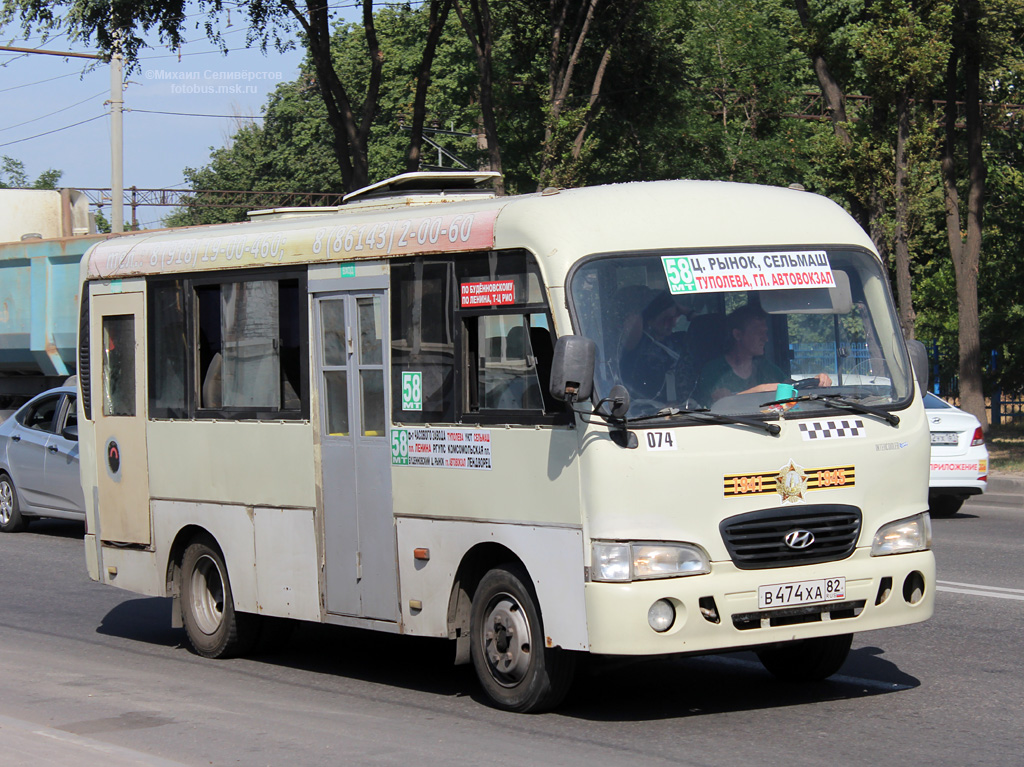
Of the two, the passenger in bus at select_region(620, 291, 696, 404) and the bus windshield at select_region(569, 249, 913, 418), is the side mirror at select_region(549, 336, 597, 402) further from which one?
the passenger in bus at select_region(620, 291, 696, 404)

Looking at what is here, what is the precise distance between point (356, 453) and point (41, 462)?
975cm

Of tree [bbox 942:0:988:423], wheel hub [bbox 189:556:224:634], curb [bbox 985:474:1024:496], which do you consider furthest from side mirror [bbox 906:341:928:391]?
tree [bbox 942:0:988:423]

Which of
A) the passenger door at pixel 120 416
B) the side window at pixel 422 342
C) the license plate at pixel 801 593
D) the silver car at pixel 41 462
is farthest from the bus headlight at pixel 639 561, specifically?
the silver car at pixel 41 462

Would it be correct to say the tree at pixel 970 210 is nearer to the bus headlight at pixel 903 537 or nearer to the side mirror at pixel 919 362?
the side mirror at pixel 919 362

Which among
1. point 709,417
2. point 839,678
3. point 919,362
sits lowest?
point 839,678

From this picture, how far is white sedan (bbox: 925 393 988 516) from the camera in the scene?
16.1m

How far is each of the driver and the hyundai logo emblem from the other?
0.72m

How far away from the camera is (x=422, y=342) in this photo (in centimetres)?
781

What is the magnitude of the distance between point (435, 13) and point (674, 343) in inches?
674

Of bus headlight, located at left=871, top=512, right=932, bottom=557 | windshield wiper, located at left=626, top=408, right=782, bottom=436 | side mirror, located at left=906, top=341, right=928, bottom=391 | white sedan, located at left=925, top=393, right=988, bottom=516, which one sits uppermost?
side mirror, located at left=906, top=341, right=928, bottom=391

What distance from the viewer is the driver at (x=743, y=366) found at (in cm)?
696

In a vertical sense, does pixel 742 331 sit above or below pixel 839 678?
above

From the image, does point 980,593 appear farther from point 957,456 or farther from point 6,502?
point 6,502

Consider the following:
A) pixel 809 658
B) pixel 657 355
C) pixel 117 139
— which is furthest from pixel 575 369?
pixel 117 139
